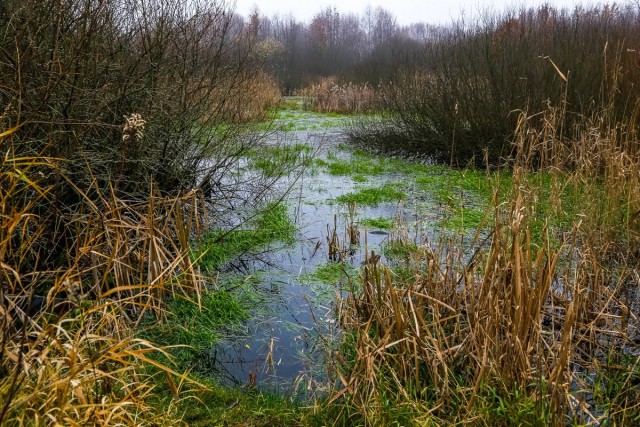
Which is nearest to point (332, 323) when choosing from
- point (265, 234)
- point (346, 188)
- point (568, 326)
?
point (568, 326)

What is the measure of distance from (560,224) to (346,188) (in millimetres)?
3380

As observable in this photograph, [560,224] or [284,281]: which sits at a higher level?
[560,224]

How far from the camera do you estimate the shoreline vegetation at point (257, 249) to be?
2668mm

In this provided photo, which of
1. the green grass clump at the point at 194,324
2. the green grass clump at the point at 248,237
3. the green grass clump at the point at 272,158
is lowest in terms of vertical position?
the green grass clump at the point at 194,324

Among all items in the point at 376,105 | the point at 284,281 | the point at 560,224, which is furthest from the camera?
the point at 376,105

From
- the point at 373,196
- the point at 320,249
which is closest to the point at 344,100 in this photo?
the point at 373,196

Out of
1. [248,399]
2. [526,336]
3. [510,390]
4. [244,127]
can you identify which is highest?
[244,127]

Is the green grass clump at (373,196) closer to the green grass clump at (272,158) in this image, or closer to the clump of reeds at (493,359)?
the green grass clump at (272,158)

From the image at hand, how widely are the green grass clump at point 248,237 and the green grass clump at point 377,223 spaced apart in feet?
2.57

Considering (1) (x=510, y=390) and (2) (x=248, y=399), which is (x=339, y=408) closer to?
(2) (x=248, y=399)

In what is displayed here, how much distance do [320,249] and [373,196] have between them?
2049 mm

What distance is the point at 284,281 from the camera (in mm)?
4918

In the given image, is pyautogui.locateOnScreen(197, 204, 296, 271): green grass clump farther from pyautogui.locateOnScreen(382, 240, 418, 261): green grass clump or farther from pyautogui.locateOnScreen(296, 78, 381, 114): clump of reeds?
pyautogui.locateOnScreen(296, 78, 381, 114): clump of reeds

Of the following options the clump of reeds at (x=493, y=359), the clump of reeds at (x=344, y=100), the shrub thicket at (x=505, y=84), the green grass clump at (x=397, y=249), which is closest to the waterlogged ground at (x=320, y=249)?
the green grass clump at (x=397, y=249)
